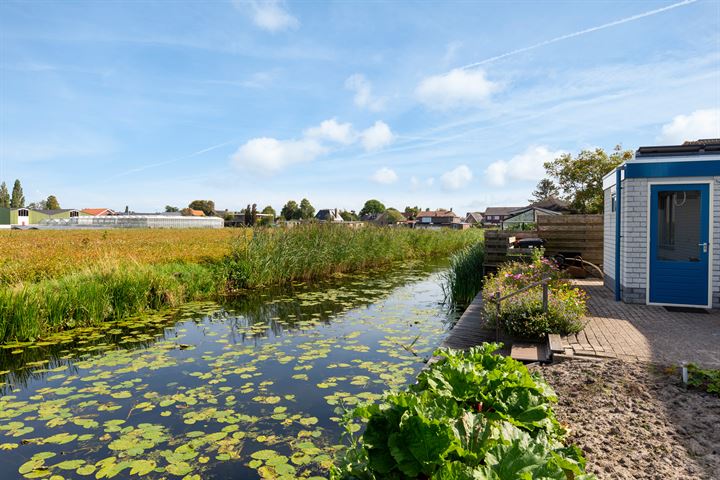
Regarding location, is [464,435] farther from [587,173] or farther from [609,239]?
[587,173]

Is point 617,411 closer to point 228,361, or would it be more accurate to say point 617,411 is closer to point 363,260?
point 228,361

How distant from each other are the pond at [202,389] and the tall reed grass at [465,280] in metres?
1.80

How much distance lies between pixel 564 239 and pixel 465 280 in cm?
298

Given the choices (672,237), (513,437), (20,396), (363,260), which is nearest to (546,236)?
(672,237)

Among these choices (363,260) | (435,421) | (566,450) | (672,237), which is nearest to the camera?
(435,421)

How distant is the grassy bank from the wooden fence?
A: 19.7 ft

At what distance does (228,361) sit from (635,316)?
6.39 metres

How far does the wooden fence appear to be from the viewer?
38.4 ft

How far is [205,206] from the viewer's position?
Answer: 99938mm

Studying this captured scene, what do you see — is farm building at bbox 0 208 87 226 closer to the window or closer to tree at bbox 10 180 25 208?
tree at bbox 10 180 25 208

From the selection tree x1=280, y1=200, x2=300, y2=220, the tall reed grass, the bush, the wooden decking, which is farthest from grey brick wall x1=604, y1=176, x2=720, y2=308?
tree x1=280, y1=200, x2=300, y2=220

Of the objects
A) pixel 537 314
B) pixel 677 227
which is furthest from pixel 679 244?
pixel 537 314

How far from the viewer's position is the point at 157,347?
280 inches

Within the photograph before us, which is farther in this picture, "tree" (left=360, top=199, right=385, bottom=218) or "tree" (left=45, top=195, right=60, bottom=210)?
"tree" (left=360, top=199, right=385, bottom=218)
